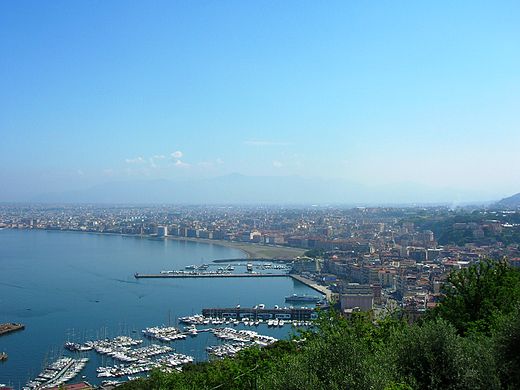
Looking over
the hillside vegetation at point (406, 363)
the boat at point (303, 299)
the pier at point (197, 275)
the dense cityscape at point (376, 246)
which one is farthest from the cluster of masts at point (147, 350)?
the pier at point (197, 275)

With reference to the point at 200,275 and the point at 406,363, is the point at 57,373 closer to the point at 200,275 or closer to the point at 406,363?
the point at 406,363

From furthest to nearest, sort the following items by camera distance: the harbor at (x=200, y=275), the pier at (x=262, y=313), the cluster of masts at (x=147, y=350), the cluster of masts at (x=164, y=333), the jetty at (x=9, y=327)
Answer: the harbor at (x=200, y=275) → the pier at (x=262, y=313) → the jetty at (x=9, y=327) → the cluster of masts at (x=164, y=333) → the cluster of masts at (x=147, y=350)

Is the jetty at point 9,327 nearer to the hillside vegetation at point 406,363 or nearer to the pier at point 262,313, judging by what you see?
the pier at point 262,313

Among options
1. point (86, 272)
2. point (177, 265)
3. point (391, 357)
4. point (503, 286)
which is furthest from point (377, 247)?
point (391, 357)

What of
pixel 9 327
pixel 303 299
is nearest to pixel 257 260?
pixel 303 299

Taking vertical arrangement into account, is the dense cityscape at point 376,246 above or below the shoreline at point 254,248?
above

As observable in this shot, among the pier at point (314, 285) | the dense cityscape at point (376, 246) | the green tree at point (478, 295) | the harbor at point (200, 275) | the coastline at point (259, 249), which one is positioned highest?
the green tree at point (478, 295)

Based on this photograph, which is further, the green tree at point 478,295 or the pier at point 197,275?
the pier at point 197,275

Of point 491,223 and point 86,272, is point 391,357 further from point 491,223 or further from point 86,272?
point 491,223
